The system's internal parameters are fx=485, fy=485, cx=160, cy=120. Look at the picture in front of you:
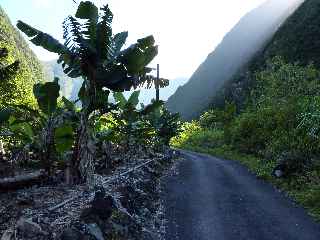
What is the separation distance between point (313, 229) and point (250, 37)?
14374 cm

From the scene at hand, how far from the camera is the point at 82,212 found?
11.4 meters

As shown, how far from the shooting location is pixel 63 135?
15.7 m

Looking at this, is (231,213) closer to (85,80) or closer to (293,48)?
(85,80)

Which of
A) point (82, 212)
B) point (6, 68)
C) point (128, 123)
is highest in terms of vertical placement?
point (6, 68)

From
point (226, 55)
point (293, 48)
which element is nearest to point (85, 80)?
point (293, 48)

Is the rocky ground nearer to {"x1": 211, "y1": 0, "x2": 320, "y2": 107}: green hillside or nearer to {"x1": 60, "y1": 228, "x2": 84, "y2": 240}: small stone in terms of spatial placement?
{"x1": 60, "y1": 228, "x2": 84, "y2": 240}: small stone

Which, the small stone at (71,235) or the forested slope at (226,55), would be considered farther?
the forested slope at (226,55)

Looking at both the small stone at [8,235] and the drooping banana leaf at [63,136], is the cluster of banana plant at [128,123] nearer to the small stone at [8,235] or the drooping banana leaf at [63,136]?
the drooping banana leaf at [63,136]

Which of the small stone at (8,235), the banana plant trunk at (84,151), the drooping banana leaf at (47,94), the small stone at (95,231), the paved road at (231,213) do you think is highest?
the drooping banana leaf at (47,94)

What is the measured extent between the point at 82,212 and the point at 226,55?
155 metres

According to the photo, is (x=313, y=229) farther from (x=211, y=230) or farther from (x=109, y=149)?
(x=109, y=149)

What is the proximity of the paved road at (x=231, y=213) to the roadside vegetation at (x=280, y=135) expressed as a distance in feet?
3.44

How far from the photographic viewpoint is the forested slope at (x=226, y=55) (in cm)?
14462

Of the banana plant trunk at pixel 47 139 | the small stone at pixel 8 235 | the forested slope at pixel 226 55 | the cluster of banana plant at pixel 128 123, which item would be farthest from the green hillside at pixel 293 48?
the small stone at pixel 8 235
